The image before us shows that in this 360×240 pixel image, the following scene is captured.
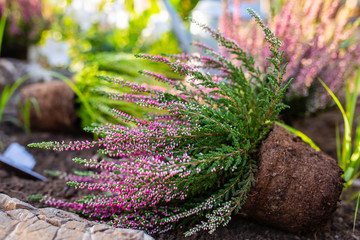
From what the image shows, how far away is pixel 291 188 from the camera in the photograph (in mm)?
1013

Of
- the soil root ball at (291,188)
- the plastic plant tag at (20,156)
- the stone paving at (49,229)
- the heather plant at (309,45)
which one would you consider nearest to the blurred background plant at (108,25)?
the heather plant at (309,45)

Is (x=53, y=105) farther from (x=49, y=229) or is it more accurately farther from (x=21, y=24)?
(x=21, y=24)

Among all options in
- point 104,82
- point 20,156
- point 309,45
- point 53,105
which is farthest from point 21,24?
point 309,45

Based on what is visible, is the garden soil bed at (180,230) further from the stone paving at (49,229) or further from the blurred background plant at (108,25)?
the blurred background plant at (108,25)

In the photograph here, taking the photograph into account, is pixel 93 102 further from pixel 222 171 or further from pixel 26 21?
pixel 26 21

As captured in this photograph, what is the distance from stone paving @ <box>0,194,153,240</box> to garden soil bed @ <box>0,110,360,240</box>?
23 centimetres

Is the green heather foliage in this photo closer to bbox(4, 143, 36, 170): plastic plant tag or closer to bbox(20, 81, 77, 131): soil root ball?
bbox(20, 81, 77, 131): soil root ball

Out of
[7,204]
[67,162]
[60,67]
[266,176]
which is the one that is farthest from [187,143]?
[60,67]

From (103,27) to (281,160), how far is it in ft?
12.1

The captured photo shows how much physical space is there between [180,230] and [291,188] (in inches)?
16.7

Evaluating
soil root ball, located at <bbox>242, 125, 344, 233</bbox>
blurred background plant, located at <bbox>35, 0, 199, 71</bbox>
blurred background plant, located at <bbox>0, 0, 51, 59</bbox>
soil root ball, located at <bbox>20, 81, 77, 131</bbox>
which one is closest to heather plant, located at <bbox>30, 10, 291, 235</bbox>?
soil root ball, located at <bbox>242, 125, 344, 233</bbox>

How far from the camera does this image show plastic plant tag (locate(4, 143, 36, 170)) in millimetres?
1742

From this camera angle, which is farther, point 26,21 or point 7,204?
point 26,21

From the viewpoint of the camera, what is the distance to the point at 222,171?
987 millimetres
